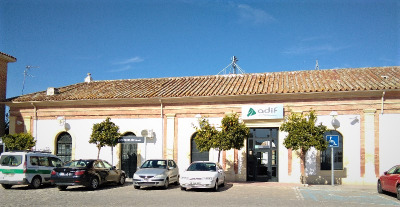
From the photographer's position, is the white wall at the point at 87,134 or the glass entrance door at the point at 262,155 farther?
the white wall at the point at 87,134

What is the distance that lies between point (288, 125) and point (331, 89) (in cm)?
366

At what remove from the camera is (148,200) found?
1454 centimetres

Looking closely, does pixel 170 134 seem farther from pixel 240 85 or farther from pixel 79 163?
pixel 79 163

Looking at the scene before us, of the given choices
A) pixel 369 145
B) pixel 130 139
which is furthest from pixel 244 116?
pixel 369 145

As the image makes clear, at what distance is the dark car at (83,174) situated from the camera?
17.5 metres

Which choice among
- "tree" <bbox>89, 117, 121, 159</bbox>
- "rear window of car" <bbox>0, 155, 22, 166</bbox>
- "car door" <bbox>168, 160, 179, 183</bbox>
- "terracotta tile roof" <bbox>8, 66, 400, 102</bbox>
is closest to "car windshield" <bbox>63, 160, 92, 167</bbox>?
"rear window of car" <bbox>0, 155, 22, 166</bbox>

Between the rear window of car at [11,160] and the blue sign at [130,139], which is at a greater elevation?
the blue sign at [130,139]

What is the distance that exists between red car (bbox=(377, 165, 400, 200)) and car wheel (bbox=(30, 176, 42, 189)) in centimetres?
1577

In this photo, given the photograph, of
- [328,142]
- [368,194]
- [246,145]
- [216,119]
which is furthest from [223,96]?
[368,194]

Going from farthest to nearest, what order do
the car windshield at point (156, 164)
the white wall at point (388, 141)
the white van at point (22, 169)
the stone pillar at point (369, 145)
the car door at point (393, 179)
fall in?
→ the stone pillar at point (369, 145) < the white wall at point (388, 141) < the car windshield at point (156, 164) < the white van at point (22, 169) < the car door at point (393, 179)

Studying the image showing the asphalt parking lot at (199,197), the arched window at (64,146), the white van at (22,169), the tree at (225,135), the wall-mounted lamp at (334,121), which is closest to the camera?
the asphalt parking lot at (199,197)

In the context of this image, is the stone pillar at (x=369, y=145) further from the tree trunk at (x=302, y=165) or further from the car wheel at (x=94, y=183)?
the car wheel at (x=94, y=183)

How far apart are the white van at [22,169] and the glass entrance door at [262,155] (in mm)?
11473

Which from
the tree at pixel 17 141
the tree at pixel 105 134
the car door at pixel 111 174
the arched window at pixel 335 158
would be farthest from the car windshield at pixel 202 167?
the tree at pixel 17 141
